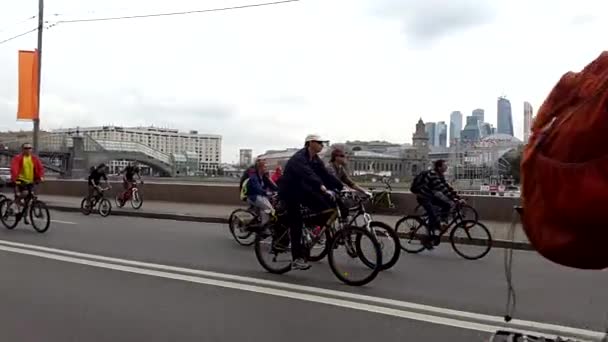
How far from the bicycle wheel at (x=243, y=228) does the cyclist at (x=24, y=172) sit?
4684mm

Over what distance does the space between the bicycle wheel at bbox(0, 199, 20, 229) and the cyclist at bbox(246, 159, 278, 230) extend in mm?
5572

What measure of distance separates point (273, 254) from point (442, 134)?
60.3 ft

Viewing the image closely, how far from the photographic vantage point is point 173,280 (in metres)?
7.98

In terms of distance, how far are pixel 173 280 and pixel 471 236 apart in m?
5.67

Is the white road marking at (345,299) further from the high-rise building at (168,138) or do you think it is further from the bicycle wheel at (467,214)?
the high-rise building at (168,138)

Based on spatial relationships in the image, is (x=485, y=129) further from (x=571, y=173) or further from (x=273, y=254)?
(x=571, y=173)

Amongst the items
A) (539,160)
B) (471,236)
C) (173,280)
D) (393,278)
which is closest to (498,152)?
(471,236)

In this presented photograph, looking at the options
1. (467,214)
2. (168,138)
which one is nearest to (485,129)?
(467,214)

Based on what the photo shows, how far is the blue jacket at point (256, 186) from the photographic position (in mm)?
11906

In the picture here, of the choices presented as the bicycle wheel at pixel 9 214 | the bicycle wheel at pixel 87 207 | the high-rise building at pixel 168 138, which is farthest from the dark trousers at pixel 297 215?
the high-rise building at pixel 168 138

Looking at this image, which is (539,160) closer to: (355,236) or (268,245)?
(355,236)

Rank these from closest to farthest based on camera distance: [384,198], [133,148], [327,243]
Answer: [327,243]
[384,198]
[133,148]

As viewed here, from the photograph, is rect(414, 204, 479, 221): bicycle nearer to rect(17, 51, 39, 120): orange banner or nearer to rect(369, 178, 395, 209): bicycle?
rect(369, 178, 395, 209): bicycle

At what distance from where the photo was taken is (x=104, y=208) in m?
19.3
